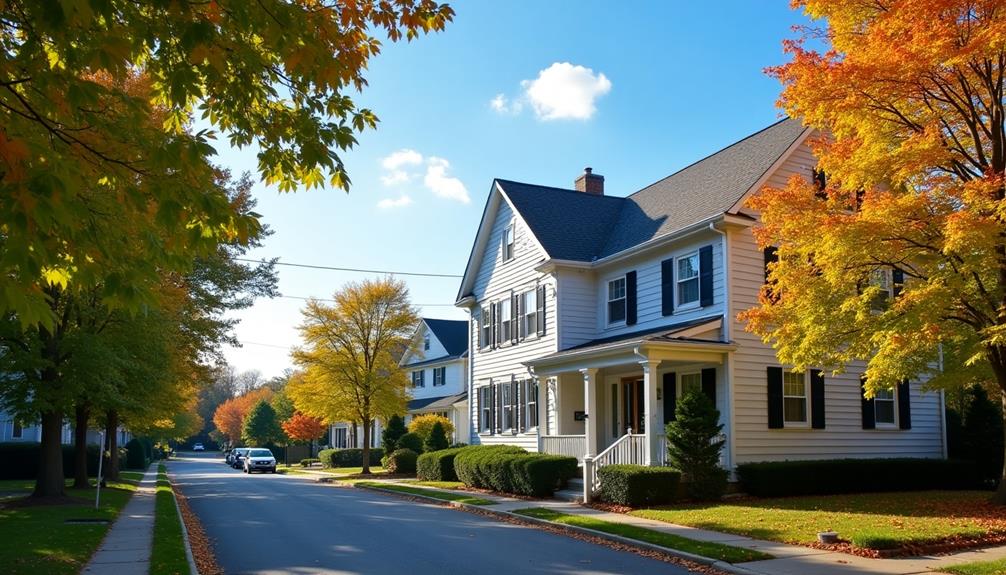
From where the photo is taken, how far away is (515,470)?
23281 mm

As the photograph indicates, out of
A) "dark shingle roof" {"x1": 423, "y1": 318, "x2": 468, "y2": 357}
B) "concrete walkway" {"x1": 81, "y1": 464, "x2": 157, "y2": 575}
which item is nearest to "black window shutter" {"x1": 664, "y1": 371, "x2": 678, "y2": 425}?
"concrete walkway" {"x1": 81, "y1": 464, "x2": 157, "y2": 575}

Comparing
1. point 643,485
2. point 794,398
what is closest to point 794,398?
point 794,398

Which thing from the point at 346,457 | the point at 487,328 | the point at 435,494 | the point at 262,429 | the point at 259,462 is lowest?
the point at 346,457

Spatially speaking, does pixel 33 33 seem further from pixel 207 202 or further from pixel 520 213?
pixel 520 213

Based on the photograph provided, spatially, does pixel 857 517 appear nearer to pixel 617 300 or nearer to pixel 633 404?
pixel 633 404

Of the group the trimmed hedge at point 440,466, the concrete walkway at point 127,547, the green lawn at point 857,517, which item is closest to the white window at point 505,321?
the trimmed hedge at point 440,466

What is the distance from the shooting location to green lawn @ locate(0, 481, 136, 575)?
11.5 m

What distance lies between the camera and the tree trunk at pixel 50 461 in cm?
2197

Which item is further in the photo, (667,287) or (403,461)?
(403,461)

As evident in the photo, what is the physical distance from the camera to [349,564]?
39.2 ft

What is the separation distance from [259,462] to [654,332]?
32.2 m

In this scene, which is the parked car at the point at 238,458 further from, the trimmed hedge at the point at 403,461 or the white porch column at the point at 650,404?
the white porch column at the point at 650,404

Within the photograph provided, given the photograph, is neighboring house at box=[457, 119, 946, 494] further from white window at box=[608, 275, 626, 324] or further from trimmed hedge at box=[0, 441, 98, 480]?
trimmed hedge at box=[0, 441, 98, 480]

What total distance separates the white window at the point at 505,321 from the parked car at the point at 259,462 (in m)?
23.4
